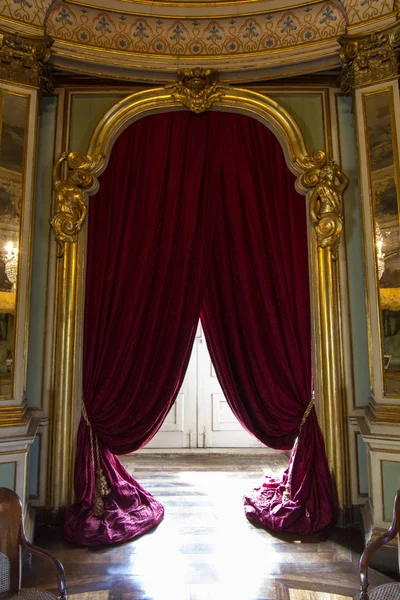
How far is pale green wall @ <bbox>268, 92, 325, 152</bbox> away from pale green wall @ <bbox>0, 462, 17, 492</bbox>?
2722 mm

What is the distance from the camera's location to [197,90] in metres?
3.09

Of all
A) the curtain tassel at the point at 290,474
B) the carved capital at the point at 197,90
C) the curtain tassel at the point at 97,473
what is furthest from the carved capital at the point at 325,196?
the curtain tassel at the point at 97,473

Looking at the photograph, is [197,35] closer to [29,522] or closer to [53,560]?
[53,560]

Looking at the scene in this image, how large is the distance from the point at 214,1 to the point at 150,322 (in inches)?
86.0

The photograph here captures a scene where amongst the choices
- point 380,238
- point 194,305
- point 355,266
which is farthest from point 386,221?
point 194,305

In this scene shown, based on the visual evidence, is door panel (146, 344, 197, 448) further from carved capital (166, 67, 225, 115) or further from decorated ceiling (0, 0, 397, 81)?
decorated ceiling (0, 0, 397, 81)

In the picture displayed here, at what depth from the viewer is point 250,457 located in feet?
14.5

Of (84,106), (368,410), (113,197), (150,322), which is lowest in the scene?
(368,410)

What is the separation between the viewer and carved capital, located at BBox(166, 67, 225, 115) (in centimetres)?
308

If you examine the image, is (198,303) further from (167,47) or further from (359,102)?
(167,47)

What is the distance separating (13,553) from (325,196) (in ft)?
8.39

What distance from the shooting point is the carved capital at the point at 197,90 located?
308 cm

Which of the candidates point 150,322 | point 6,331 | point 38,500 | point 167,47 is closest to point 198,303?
point 150,322

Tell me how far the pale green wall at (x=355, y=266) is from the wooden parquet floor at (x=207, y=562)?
3.04 feet
